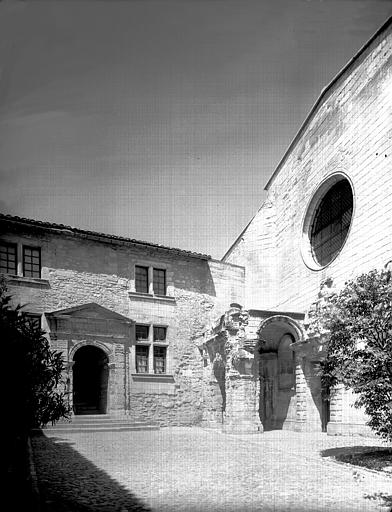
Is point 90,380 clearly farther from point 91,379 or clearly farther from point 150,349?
point 150,349

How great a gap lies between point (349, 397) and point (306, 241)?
661 centimetres

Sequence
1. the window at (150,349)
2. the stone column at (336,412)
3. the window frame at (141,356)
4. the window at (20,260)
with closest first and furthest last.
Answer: the stone column at (336,412) < the window at (20,260) < the window frame at (141,356) < the window at (150,349)

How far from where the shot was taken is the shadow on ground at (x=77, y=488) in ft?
19.2

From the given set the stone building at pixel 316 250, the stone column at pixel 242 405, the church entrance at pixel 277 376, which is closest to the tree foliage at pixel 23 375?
the stone column at pixel 242 405

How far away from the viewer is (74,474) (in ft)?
26.6

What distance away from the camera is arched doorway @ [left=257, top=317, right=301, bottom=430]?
684 inches

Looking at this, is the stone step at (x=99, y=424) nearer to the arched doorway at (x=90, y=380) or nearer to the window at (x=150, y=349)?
the arched doorway at (x=90, y=380)

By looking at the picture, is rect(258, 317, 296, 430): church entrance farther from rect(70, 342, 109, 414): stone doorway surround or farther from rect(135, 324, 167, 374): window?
rect(70, 342, 109, 414): stone doorway surround

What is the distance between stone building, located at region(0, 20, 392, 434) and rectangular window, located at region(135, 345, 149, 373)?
0.12 feet

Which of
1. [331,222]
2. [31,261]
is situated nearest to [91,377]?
[31,261]

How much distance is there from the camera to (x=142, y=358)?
1909cm

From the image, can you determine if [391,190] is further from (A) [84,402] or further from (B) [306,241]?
(A) [84,402]

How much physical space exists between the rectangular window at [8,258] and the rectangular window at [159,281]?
17.0ft

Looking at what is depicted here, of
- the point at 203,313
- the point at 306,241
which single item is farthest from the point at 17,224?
the point at 306,241
